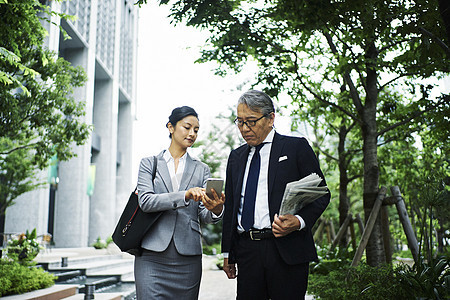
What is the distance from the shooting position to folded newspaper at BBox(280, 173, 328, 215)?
214 centimetres

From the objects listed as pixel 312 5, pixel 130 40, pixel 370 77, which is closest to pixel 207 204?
pixel 312 5

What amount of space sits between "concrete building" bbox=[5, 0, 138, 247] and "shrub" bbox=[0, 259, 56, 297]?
9.03 m

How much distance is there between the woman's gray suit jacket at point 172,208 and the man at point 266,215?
219mm

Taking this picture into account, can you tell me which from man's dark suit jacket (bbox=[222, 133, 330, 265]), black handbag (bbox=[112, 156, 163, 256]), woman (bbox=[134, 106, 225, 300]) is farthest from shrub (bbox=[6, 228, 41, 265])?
man's dark suit jacket (bbox=[222, 133, 330, 265])

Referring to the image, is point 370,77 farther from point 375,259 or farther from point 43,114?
point 43,114

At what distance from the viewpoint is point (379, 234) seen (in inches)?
229

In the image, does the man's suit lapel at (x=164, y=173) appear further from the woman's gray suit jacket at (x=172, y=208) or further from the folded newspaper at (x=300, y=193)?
the folded newspaper at (x=300, y=193)

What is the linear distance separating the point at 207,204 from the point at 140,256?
1.99ft

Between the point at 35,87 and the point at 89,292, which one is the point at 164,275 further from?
the point at 35,87

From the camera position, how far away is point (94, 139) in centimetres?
2320

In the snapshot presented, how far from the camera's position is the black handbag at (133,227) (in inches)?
101

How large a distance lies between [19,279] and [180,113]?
5248 mm

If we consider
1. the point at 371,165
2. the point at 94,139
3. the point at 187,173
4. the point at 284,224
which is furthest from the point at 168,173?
the point at 94,139

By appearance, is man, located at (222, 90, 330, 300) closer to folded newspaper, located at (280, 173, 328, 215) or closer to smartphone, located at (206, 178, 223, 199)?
folded newspaper, located at (280, 173, 328, 215)
